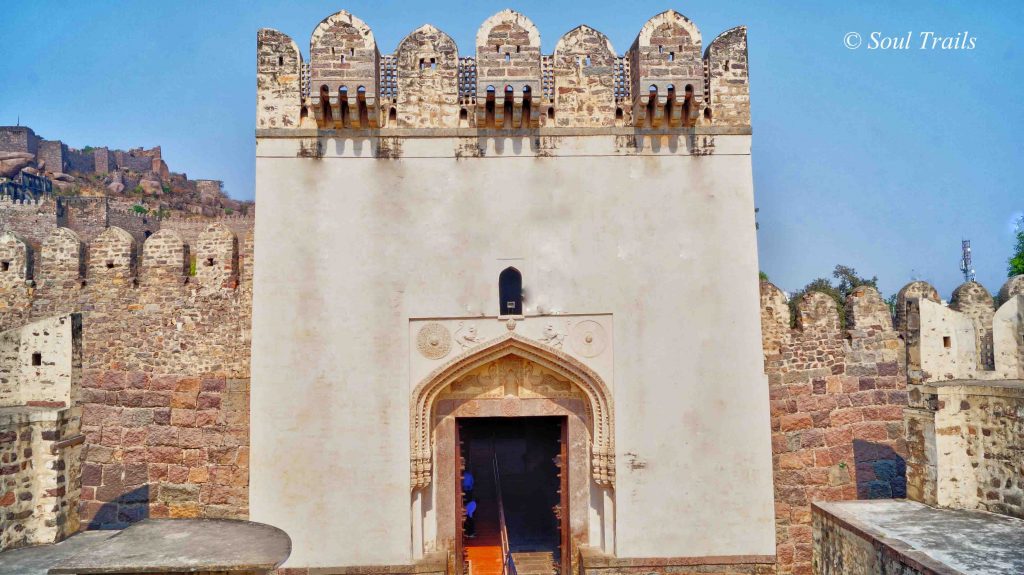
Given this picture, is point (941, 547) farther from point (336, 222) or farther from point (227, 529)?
point (336, 222)

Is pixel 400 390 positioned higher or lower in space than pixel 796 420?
higher

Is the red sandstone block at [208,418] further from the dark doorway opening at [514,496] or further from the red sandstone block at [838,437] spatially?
the red sandstone block at [838,437]

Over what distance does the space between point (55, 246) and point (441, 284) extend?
468 centimetres

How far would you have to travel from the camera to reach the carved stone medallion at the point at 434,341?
7.20 meters

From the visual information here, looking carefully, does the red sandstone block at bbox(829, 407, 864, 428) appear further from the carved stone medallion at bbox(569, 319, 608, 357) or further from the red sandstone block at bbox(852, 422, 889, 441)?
the carved stone medallion at bbox(569, 319, 608, 357)

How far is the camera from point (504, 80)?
24.0ft

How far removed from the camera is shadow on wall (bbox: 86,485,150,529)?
7578 mm

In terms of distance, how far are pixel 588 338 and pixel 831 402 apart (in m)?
3.18

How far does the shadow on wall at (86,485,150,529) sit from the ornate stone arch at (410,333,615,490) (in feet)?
10.6

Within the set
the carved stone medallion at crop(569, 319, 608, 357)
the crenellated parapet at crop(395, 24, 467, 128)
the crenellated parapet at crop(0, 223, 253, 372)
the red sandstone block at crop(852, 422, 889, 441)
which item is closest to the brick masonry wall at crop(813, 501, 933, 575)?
the red sandstone block at crop(852, 422, 889, 441)

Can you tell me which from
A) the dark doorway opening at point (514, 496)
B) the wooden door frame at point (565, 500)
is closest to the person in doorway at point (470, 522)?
the dark doorway opening at point (514, 496)

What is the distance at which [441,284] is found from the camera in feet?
23.8

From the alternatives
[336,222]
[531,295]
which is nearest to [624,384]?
[531,295]

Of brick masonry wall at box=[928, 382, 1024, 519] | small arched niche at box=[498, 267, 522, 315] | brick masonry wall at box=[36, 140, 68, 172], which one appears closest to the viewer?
A: brick masonry wall at box=[928, 382, 1024, 519]
